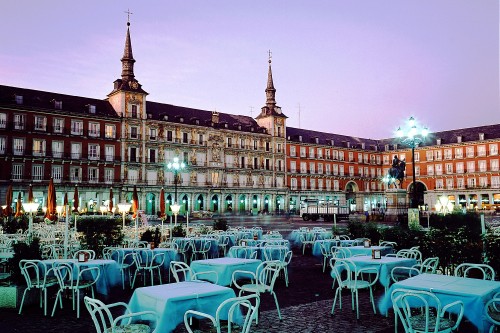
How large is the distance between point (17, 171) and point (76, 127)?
272 inches

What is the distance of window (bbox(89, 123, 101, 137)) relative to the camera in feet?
144

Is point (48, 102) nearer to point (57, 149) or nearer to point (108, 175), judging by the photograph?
point (57, 149)

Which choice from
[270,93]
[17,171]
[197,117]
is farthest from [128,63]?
[270,93]

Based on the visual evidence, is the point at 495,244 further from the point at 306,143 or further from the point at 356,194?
the point at 356,194

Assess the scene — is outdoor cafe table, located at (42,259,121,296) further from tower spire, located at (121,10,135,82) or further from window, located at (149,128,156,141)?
tower spire, located at (121,10,135,82)

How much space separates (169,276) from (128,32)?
46.2m

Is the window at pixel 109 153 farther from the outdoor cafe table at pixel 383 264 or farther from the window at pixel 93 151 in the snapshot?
the outdoor cafe table at pixel 383 264

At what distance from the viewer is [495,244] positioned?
7.09m

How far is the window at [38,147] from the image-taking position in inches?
1591

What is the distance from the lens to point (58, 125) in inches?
1651

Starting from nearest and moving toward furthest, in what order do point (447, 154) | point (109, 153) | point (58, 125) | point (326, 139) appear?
point (58, 125), point (109, 153), point (447, 154), point (326, 139)

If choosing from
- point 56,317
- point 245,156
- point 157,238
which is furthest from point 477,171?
point 56,317

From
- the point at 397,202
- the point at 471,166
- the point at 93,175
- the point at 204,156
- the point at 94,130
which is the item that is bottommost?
the point at 397,202

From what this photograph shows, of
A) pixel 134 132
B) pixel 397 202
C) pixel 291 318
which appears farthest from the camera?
pixel 134 132
